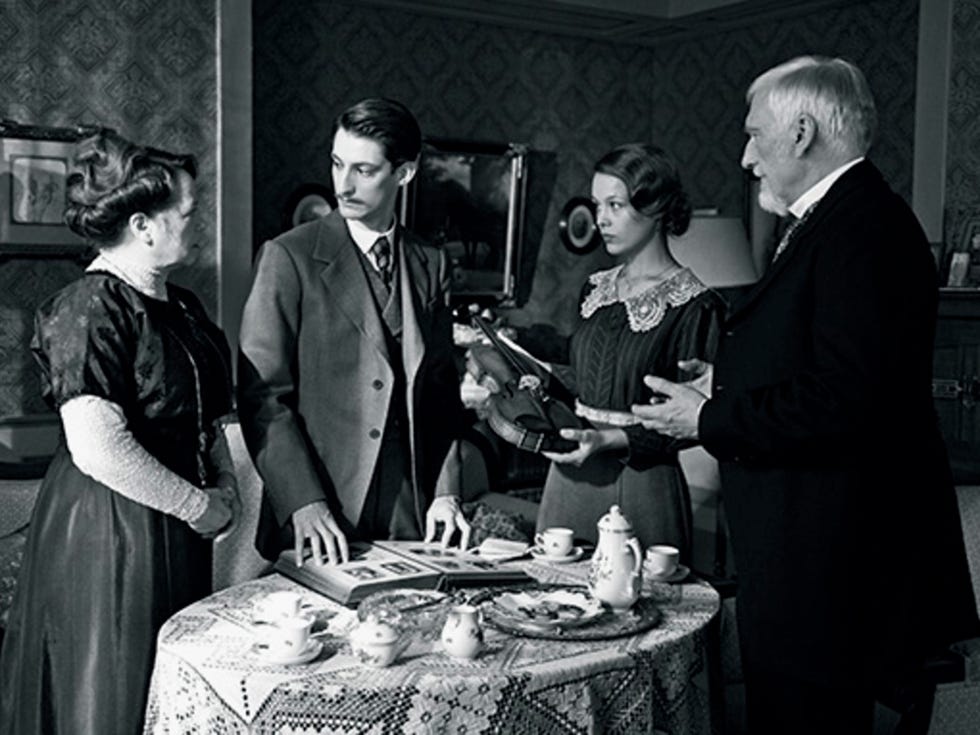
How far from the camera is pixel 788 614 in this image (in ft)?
7.25

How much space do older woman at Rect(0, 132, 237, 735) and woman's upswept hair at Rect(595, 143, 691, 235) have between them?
1110 mm

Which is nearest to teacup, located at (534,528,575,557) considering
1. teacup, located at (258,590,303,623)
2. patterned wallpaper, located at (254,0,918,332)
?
teacup, located at (258,590,303,623)

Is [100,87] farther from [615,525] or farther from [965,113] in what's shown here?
[615,525]

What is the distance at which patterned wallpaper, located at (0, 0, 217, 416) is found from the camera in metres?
5.41

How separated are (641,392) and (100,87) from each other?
3599 mm

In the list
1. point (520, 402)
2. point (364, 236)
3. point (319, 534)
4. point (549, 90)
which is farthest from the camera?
point (549, 90)

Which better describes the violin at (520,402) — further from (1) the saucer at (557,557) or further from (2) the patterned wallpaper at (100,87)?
(2) the patterned wallpaper at (100,87)

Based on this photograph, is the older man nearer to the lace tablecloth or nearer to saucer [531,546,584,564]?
the lace tablecloth

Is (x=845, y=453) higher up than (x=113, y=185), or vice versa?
(x=113, y=185)

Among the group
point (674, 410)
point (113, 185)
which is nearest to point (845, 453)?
point (674, 410)

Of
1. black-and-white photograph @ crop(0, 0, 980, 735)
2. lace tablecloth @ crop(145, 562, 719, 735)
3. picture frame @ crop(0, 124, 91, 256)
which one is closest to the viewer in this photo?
lace tablecloth @ crop(145, 562, 719, 735)

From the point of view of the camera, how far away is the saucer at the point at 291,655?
1932mm

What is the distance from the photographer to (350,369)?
2.59 meters

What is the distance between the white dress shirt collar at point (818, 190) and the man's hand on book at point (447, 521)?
0.98 m
